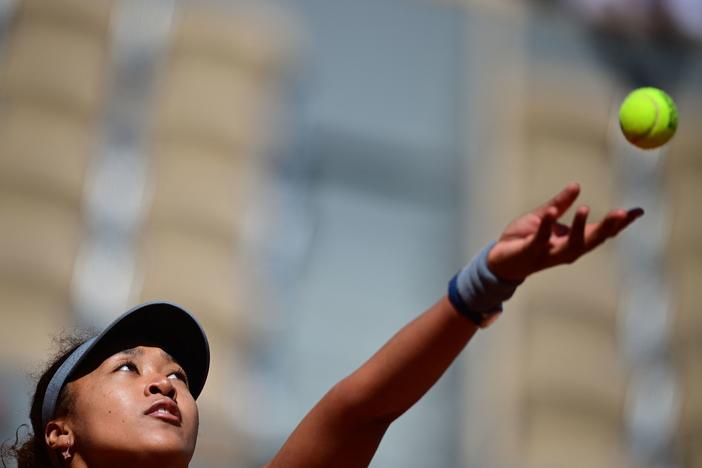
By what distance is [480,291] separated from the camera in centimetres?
285

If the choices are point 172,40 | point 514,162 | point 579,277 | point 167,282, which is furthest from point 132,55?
point 579,277

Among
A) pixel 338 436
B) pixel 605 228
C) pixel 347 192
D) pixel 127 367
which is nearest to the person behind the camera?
pixel 605 228

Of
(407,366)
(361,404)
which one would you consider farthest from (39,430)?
(407,366)

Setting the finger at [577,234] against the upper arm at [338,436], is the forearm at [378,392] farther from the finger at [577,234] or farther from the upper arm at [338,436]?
the finger at [577,234]

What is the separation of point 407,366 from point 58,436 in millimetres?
834

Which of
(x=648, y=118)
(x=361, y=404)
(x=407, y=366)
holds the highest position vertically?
(x=648, y=118)

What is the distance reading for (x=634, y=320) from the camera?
16.3 metres

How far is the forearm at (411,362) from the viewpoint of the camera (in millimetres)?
2887

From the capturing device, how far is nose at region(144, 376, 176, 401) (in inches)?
118

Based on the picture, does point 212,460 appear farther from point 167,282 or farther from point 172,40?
point 172,40

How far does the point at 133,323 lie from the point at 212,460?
960 cm

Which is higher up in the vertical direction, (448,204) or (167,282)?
(448,204)

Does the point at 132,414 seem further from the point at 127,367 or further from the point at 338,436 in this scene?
the point at 338,436

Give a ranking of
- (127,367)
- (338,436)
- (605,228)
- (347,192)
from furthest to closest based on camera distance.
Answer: (347,192) < (127,367) < (338,436) < (605,228)
